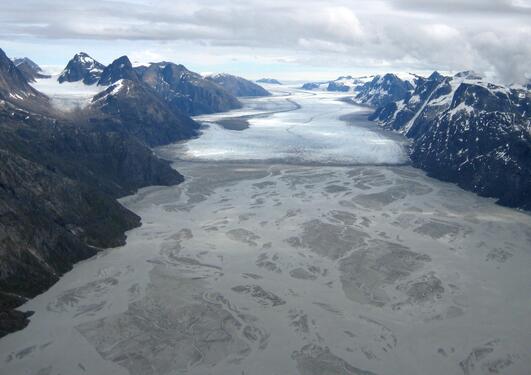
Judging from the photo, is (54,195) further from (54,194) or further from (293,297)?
(293,297)

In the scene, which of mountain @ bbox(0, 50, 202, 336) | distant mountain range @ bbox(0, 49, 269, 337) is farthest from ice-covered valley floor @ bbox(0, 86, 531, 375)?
distant mountain range @ bbox(0, 49, 269, 337)

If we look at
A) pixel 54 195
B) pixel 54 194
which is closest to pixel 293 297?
pixel 54 195

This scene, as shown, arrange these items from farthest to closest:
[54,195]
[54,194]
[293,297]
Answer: [54,194] < [54,195] < [293,297]

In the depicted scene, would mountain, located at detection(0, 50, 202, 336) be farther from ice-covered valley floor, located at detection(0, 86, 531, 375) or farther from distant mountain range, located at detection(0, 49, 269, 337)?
ice-covered valley floor, located at detection(0, 86, 531, 375)

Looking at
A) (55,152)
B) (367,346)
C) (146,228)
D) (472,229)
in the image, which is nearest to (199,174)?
(55,152)

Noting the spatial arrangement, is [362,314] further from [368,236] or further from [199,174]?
[199,174]

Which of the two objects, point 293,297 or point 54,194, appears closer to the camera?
point 293,297
